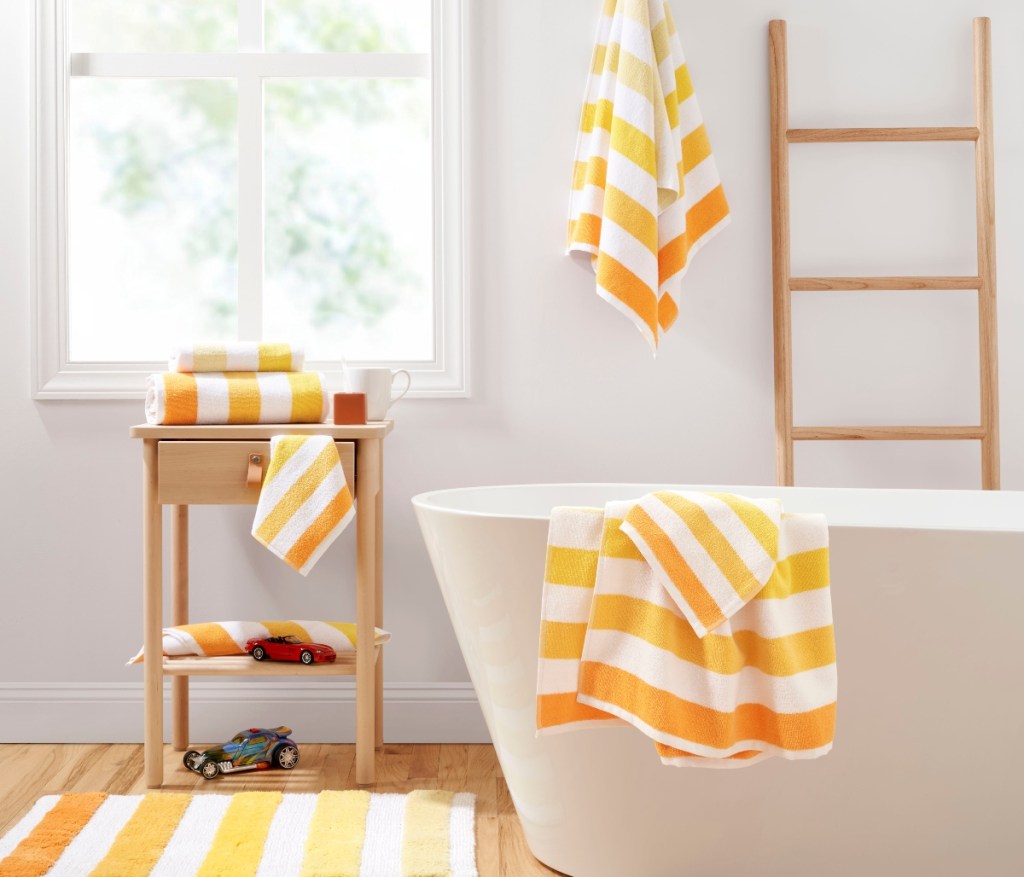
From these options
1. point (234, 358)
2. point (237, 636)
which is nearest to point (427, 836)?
point (237, 636)

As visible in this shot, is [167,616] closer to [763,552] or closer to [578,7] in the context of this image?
[763,552]

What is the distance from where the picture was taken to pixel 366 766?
6.54 ft

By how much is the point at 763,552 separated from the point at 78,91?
2092 millimetres

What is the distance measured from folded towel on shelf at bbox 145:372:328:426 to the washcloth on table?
2.76ft

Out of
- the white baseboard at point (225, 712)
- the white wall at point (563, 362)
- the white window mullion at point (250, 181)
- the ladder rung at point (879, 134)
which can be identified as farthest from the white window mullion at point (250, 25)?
the white baseboard at point (225, 712)

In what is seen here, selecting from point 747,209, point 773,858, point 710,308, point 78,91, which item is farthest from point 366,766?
point 78,91

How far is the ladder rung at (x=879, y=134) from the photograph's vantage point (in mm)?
2277

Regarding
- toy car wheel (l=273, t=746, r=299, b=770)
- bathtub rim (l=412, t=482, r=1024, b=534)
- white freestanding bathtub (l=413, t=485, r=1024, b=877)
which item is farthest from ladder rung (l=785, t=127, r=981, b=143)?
toy car wheel (l=273, t=746, r=299, b=770)

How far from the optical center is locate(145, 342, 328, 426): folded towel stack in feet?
6.47

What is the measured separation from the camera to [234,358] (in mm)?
2043

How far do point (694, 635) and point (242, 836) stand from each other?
3.03ft

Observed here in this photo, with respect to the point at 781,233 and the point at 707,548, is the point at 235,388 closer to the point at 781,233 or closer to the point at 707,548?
the point at 707,548

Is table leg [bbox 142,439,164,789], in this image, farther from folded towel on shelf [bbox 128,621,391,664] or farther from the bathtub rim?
the bathtub rim

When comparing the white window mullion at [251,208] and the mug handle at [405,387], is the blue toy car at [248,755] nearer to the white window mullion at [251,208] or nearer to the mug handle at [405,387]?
the mug handle at [405,387]
